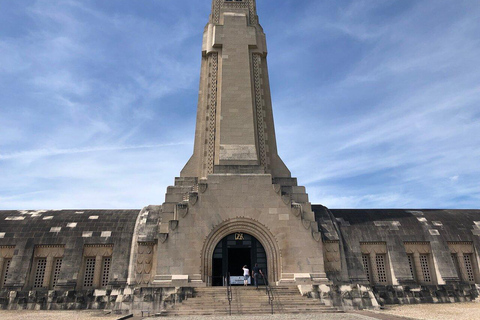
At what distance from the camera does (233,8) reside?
2648 cm

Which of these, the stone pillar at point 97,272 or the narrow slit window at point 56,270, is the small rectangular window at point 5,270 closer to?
the narrow slit window at point 56,270

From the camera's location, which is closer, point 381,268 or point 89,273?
point 89,273

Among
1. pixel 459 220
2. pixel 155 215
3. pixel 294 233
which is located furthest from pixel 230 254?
pixel 459 220

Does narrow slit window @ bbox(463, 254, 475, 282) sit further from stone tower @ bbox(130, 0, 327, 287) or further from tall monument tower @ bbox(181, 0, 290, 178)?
tall monument tower @ bbox(181, 0, 290, 178)

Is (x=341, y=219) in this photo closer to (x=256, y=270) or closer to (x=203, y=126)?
(x=256, y=270)

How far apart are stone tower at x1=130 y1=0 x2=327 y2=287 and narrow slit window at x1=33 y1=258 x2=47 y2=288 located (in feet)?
19.4

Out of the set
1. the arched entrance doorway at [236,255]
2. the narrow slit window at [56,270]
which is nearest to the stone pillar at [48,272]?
the narrow slit window at [56,270]

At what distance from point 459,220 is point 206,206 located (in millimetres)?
18966

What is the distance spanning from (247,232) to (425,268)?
13.1 meters

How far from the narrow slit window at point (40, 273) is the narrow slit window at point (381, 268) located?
21.4 m

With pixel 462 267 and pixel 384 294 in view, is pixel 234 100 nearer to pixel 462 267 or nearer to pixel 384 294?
pixel 384 294

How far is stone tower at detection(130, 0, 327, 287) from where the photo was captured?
729 inches

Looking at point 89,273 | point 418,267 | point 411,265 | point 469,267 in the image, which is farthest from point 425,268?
point 89,273

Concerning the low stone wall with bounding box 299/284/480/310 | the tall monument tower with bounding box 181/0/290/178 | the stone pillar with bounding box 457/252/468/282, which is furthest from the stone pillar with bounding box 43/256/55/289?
the stone pillar with bounding box 457/252/468/282
